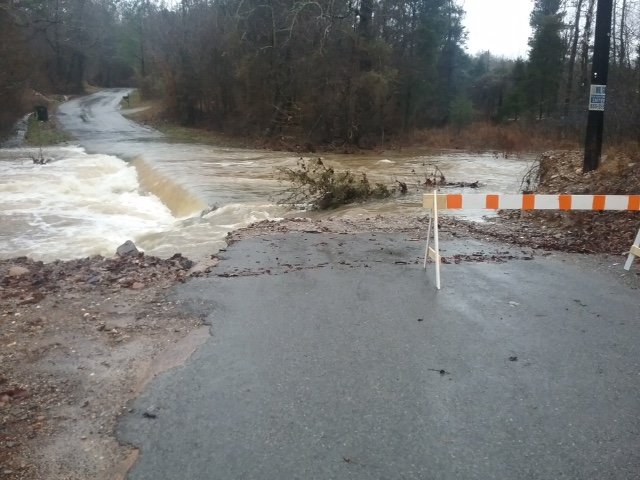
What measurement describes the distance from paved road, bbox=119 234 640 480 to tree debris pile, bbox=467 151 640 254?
1.99 m

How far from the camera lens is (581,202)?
748cm

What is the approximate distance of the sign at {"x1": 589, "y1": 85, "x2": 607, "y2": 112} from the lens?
37.4ft

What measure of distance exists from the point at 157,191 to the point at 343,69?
56.7 feet

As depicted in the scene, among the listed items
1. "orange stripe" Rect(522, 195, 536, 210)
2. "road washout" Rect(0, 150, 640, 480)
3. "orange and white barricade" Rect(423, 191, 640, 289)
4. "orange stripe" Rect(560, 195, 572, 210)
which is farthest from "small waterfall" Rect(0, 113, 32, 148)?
"orange stripe" Rect(560, 195, 572, 210)

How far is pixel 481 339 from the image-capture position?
17.9 feet

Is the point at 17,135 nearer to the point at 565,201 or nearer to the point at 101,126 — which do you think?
the point at 101,126

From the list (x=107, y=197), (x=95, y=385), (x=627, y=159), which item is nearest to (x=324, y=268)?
(x=95, y=385)

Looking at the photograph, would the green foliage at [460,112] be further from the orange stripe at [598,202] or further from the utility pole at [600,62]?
the orange stripe at [598,202]

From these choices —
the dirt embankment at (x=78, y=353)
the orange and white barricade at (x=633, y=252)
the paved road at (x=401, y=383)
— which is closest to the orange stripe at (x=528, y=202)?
the paved road at (x=401, y=383)

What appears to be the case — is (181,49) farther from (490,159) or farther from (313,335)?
(313,335)

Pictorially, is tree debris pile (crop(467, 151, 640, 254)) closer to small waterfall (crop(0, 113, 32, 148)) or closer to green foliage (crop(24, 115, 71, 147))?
green foliage (crop(24, 115, 71, 147))

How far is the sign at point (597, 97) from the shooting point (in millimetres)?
11414

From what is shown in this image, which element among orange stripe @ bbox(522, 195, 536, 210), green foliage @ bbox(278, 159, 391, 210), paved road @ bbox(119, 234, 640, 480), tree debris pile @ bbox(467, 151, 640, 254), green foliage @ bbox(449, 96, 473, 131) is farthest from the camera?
green foliage @ bbox(449, 96, 473, 131)

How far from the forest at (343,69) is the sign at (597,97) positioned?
10.5 ft
